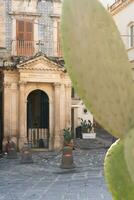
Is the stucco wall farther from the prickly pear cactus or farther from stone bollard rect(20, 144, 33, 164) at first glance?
the prickly pear cactus

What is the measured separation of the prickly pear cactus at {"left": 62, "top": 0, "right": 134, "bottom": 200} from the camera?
1927 mm

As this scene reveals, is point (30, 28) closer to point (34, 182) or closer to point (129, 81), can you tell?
point (34, 182)

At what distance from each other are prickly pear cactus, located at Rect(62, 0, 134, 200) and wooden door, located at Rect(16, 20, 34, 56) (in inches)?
859

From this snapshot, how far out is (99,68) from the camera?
194cm

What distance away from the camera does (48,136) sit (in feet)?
77.9

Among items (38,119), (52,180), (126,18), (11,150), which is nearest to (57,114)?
(38,119)

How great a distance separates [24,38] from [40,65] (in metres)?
1.63

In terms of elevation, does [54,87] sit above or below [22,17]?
below

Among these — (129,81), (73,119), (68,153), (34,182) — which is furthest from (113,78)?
(73,119)

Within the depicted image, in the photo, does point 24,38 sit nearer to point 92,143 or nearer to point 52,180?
point 92,143

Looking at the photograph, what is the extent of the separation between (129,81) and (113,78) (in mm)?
78

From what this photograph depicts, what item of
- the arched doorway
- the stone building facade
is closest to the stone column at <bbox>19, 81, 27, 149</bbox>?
the stone building facade

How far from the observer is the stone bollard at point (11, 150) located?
2079 cm

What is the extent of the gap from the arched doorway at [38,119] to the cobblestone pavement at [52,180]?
3.42 metres
